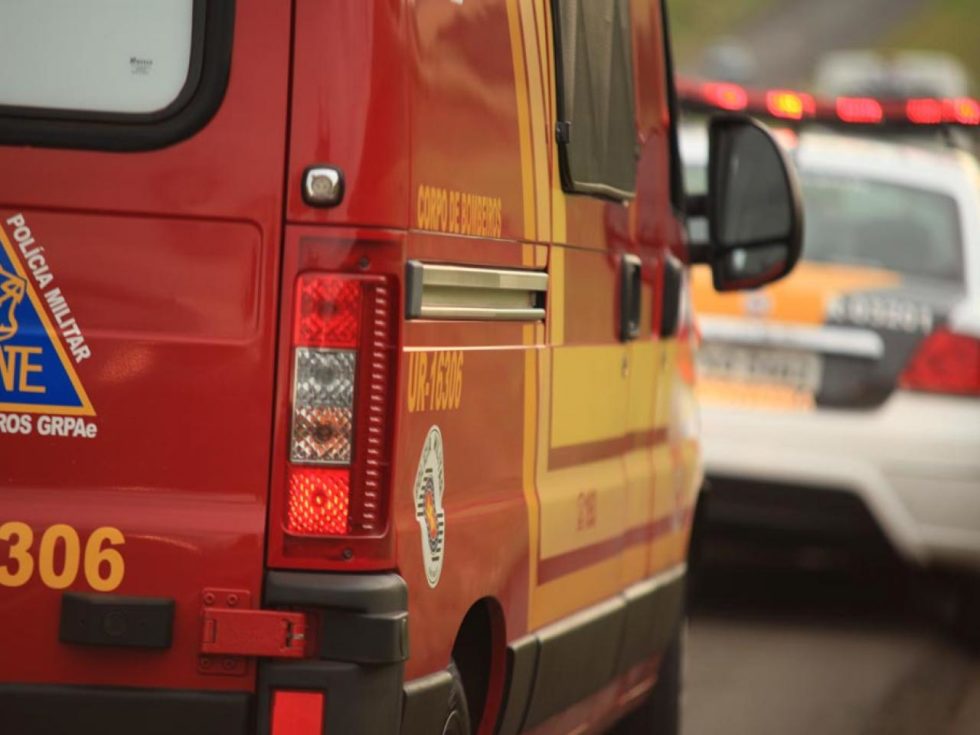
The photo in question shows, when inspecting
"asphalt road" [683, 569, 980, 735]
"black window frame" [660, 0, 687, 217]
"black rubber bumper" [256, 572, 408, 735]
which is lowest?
"asphalt road" [683, 569, 980, 735]

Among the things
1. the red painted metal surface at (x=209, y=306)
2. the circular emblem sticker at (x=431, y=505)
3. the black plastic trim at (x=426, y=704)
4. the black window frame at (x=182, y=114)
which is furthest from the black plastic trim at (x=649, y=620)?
the black window frame at (x=182, y=114)

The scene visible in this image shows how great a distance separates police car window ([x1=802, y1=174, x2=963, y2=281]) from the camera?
400 inches

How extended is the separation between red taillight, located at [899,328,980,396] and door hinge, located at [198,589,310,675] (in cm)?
581

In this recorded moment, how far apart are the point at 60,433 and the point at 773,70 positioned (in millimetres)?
58888

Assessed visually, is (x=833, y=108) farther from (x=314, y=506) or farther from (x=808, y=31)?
(x=808, y=31)

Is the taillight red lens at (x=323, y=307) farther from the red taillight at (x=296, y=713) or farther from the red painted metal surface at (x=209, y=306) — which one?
the red taillight at (x=296, y=713)

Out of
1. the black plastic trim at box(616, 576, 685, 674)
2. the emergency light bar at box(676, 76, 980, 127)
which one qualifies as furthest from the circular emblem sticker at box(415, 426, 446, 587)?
the emergency light bar at box(676, 76, 980, 127)

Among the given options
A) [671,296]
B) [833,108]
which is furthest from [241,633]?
[833,108]

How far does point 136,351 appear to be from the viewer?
421 centimetres

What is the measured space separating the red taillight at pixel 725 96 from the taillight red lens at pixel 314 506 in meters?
5.50

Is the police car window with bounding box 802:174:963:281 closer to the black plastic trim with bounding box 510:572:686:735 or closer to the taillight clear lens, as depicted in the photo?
the black plastic trim with bounding box 510:572:686:735

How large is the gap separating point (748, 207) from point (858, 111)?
2927mm

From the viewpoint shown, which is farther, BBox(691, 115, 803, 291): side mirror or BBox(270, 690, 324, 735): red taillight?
BBox(691, 115, 803, 291): side mirror

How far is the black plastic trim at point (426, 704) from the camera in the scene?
4359 millimetres
